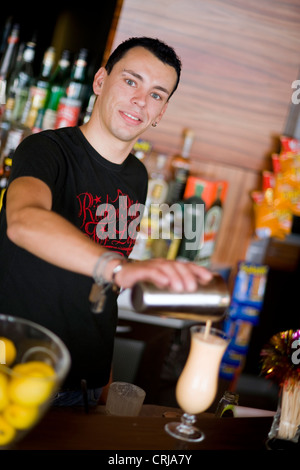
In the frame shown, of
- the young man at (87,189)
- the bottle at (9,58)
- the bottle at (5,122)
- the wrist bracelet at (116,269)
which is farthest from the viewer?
the bottle at (9,58)

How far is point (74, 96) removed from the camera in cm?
257

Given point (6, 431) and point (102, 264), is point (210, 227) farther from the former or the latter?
point (6, 431)

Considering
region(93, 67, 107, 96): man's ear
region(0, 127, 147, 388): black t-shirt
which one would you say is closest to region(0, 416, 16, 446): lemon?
region(0, 127, 147, 388): black t-shirt

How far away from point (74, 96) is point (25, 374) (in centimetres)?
187

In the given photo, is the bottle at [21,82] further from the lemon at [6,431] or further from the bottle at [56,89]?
the lemon at [6,431]

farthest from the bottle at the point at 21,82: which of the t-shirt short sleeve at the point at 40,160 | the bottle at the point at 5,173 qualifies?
the t-shirt short sleeve at the point at 40,160

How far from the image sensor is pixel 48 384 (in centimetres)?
81

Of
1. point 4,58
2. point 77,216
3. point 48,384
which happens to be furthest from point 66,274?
point 4,58

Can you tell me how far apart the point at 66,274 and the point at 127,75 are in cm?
58

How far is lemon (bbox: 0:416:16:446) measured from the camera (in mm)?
858

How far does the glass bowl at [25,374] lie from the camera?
818mm

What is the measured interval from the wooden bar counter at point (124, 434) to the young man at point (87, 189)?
0.98ft

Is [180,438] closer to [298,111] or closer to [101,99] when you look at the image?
[101,99]
